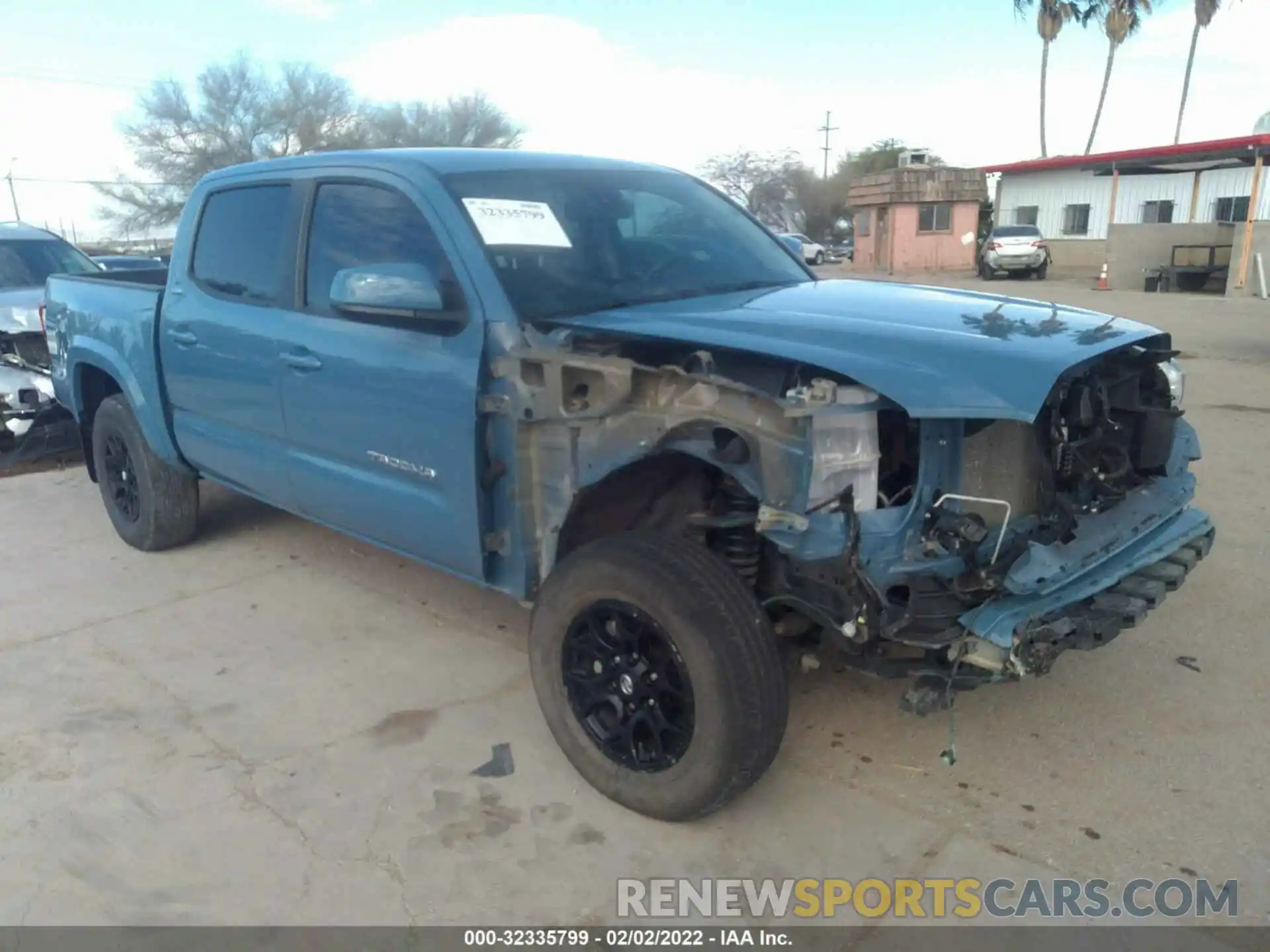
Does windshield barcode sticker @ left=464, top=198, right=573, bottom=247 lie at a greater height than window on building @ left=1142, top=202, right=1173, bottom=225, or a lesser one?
greater

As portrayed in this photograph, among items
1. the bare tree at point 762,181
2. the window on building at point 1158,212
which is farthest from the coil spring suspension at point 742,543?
the bare tree at point 762,181

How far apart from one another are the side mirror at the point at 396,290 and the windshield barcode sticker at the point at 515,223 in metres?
0.24

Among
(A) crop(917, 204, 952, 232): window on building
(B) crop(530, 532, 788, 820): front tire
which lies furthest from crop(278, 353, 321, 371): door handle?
(A) crop(917, 204, 952, 232): window on building

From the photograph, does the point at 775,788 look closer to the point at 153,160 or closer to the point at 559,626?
the point at 559,626

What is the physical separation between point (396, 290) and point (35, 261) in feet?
23.3

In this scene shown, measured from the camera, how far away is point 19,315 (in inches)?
296

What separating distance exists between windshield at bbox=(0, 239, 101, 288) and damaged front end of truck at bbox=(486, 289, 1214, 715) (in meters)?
6.89

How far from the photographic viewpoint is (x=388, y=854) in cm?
279

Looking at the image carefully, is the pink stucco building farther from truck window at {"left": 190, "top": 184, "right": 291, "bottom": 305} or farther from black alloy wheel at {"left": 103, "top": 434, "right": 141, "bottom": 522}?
truck window at {"left": 190, "top": 184, "right": 291, "bottom": 305}

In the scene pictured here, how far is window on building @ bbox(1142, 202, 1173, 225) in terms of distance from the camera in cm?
2873

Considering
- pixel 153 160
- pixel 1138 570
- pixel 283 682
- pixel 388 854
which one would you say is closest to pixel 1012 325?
pixel 1138 570

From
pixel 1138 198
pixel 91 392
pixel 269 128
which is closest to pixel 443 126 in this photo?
pixel 269 128

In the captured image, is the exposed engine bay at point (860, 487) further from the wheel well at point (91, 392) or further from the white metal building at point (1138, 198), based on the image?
the white metal building at point (1138, 198)

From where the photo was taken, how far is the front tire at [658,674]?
265 cm
